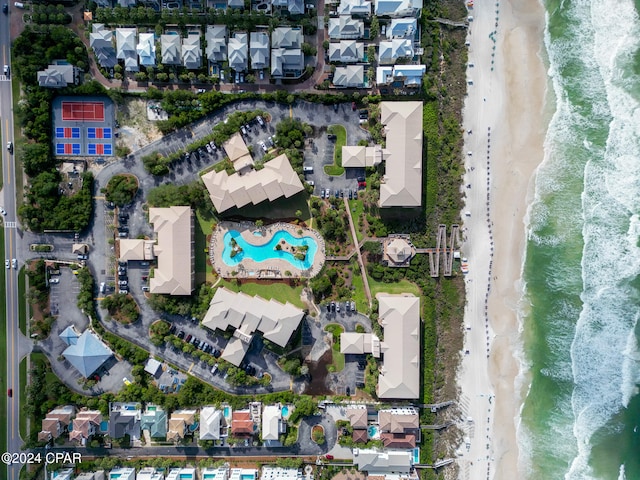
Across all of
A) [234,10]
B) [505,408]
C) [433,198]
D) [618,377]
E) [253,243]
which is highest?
[234,10]

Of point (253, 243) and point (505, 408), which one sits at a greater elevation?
point (253, 243)

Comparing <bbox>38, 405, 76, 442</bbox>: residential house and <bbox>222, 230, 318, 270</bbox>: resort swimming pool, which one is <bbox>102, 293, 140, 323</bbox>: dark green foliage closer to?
<bbox>222, 230, 318, 270</bbox>: resort swimming pool

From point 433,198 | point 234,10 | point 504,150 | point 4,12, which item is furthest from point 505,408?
point 4,12

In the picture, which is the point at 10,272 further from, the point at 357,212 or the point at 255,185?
the point at 357,212

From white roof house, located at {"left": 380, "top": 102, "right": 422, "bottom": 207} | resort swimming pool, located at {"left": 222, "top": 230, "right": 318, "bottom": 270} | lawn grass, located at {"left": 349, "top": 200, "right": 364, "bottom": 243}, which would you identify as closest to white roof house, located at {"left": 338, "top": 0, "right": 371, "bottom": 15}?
white roof house, located at {"left": 380, "top": 102, "right": 422, "bottom": 207}

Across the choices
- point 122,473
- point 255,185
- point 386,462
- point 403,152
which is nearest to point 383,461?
point 386,462

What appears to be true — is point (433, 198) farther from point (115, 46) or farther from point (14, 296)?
point (14, 296)

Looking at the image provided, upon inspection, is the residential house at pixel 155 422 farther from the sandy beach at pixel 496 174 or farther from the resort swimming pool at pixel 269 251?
the sandy beach at pixel 496 174
